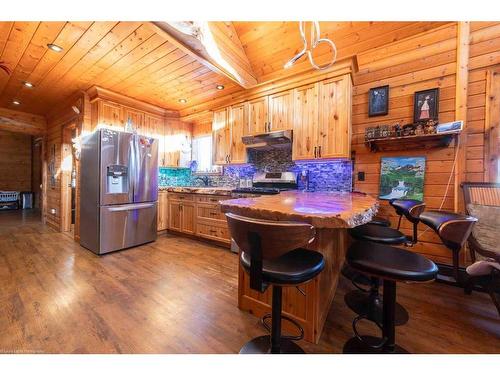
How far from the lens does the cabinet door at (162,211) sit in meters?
4.07

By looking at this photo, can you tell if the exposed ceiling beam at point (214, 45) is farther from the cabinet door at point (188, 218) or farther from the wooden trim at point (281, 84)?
the cabinet door at point (188, 218)

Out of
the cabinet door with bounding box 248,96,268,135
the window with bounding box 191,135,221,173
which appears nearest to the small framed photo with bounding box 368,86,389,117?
the cabinet door with bounding box 248,96,268,135

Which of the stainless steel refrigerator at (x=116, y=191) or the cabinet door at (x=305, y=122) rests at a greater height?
the cabinet door at (x=305, y=122)

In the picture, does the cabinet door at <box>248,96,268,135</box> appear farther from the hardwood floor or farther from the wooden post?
the wooden post

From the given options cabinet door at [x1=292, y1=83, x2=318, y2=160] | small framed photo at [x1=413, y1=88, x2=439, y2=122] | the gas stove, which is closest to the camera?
small framed photo at [x1=413, y1=88, x2=439, y2=122]

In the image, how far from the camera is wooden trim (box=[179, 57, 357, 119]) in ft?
8.59

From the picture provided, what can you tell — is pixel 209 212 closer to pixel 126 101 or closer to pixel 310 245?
pixel 310 245

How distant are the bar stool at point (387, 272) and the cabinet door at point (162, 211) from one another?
365cm

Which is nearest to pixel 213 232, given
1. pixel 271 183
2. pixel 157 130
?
pixel 271 183

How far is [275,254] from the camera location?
2.95 ft

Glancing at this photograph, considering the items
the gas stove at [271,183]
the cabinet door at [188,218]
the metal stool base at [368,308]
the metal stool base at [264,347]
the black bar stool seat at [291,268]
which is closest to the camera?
the black bar stool seat at [291,268]

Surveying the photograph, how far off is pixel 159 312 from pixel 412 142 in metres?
3.20

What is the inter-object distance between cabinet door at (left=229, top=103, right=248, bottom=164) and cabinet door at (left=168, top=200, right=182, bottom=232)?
140cm

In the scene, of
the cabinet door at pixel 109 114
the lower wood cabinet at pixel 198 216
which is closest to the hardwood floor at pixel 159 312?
the lower wood cabinet at pixel 198 216
